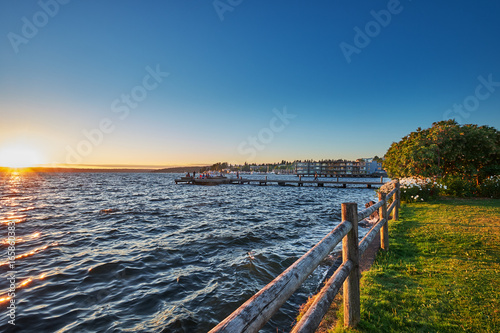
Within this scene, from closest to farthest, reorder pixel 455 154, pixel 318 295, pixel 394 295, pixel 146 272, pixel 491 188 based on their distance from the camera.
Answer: pixel 318 295 < pixel 394 295 < pixel 146 272 < pixel 491 188 < pixel 455 154

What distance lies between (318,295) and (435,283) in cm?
346

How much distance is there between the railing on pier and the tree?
16288mm

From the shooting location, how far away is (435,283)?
4.57 m

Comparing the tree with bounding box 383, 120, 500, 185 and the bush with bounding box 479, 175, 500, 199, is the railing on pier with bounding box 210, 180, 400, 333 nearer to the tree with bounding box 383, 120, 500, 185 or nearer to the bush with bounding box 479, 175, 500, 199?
the tree with bounding box 383, 120, 500, 185

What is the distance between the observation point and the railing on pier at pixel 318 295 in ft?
4.58

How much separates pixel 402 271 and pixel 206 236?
8023 mm

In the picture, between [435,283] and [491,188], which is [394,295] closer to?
[435,283]

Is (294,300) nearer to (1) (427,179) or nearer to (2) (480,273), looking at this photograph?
(2) (480,273)

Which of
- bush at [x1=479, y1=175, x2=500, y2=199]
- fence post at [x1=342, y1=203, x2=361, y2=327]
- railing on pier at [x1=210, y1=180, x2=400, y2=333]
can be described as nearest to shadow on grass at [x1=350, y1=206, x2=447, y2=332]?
fence post at [x1=342, y1=203, x2=361, y2=327]

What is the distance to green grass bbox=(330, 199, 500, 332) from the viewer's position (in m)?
3.43

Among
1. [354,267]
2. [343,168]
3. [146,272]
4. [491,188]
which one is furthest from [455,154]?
[343,168]

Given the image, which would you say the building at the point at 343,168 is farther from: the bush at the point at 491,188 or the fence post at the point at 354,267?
the fence post at the point at 354,267

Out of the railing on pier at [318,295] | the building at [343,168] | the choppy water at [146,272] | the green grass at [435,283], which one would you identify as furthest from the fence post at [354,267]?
the building at [343,168]

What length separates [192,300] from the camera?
5.53 meters
